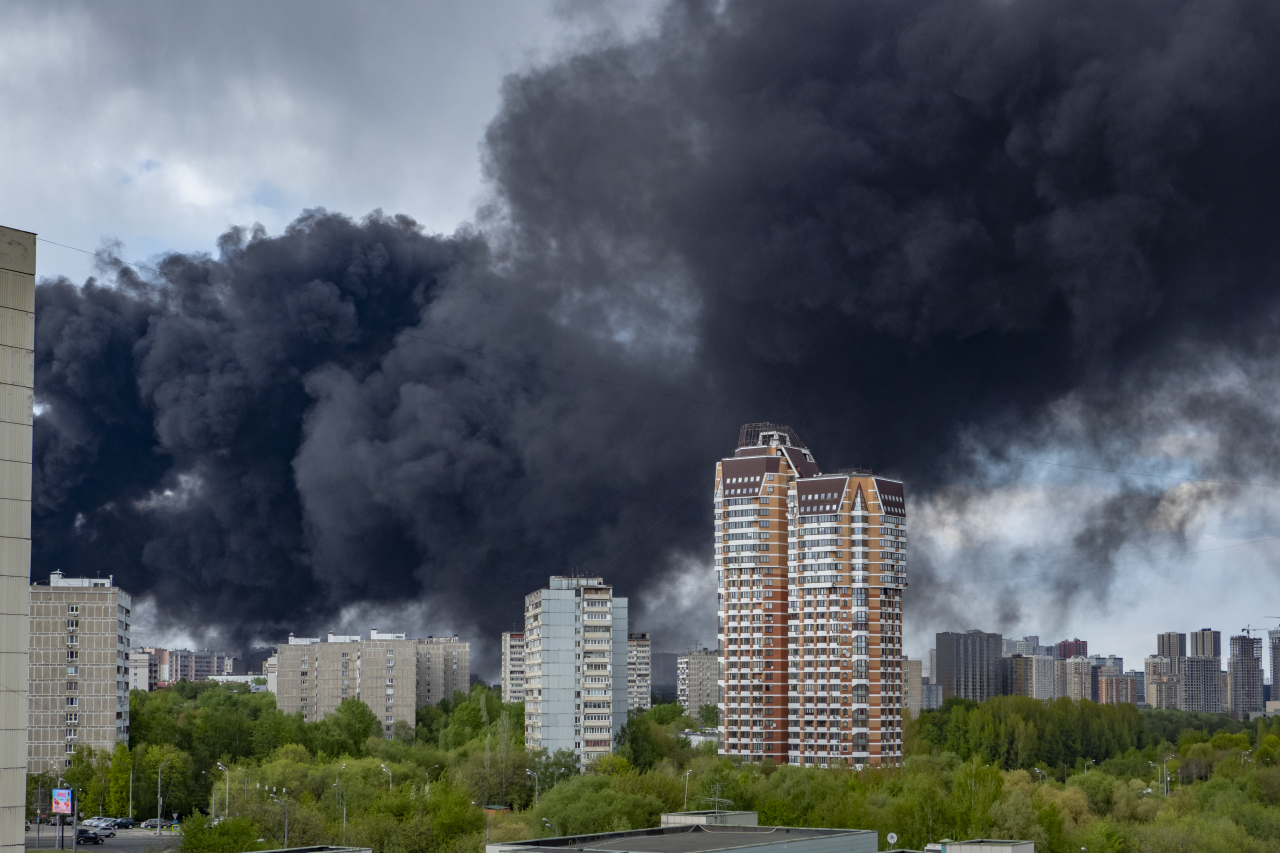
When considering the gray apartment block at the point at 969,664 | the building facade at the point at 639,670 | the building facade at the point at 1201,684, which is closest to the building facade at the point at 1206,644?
the building facade at the point at 1201,684

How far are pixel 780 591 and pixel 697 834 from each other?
105 feet

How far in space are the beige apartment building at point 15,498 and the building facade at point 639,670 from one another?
281 feet

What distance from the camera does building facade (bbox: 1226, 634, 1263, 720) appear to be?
101m

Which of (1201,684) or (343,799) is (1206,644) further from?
(343,799)

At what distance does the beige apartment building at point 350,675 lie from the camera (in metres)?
74.4

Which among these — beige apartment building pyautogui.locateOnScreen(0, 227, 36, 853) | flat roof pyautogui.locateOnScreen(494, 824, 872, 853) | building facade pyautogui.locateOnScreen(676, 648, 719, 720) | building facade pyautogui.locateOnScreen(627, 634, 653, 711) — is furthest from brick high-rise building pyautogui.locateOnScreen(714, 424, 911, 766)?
building facade pyautogui.locateOnScreen(676, 648, 719, 720)

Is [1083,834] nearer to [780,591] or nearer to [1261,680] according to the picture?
[780,591]

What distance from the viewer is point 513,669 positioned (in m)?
85.6

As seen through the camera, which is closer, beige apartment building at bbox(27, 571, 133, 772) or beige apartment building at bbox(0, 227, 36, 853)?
beige apartment building at bbox(0, 227, 36, 853)

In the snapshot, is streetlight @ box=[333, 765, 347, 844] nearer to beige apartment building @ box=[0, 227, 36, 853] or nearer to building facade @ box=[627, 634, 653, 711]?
beige apartment building @ box=[0, 227, 36, 853]

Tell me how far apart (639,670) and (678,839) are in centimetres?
7534

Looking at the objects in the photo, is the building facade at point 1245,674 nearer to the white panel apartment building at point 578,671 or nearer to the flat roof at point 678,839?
the white panel apartment building at point 578,671

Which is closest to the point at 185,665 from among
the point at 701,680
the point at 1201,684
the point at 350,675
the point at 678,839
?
the point at 701,680

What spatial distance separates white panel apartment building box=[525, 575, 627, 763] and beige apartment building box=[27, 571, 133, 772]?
53.4 feet
